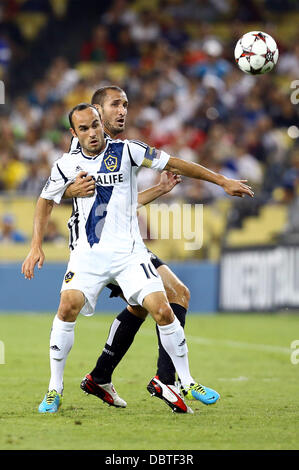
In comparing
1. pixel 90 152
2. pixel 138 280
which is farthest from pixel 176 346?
pixel 90 152

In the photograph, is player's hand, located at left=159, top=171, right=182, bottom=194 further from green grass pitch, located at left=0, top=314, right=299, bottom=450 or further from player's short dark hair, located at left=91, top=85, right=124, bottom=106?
green grass pitch, located at left=0, top=314, right=299, bottom=450

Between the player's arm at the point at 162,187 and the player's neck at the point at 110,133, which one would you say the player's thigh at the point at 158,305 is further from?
the player's neck at the point at 110,133

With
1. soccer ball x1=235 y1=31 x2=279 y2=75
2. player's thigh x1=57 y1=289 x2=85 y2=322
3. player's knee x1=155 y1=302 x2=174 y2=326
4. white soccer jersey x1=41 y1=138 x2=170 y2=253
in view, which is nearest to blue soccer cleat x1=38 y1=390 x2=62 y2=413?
player's thigh x1=57 y1=289 x2=85 y2=322

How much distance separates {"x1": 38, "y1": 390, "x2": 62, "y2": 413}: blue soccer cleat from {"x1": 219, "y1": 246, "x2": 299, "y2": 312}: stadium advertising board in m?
9.20

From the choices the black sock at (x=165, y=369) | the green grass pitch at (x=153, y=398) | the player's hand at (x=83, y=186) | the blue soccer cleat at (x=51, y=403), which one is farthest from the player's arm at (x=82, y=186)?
the green grass pitch at (x=153, y=398)

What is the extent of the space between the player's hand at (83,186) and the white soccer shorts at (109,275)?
400 millimetres

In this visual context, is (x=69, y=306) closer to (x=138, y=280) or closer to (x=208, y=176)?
(x=138, y=280)

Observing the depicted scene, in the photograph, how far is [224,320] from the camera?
15844mm

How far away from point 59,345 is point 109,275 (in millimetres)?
594

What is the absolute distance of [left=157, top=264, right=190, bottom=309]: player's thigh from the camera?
7.05 meters

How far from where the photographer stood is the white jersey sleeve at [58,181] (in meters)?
6.66

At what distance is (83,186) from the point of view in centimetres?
659
